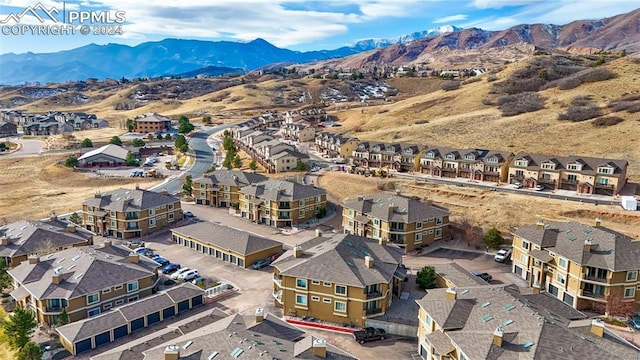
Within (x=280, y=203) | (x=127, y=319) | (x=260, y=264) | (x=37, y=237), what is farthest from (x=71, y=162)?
(x=127, y=319)

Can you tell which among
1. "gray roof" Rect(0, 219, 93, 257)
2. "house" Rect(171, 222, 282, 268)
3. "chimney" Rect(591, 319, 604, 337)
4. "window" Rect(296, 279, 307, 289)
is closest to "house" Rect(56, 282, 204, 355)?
"house" Rect(171, 222, 282, 268)

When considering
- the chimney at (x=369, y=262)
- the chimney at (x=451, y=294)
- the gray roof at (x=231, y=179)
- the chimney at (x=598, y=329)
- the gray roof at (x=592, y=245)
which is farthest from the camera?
the gray roof at (x=231, y=179)

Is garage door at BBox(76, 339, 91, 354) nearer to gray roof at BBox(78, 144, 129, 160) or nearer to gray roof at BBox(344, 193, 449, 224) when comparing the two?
gray roof at BBox(344, 193, 449, 224)

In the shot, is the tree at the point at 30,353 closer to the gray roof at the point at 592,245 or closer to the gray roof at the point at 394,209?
the gray roof at the point at 394,209

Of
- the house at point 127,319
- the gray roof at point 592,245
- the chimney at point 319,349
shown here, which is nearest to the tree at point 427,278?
the gray roof at point 592,245

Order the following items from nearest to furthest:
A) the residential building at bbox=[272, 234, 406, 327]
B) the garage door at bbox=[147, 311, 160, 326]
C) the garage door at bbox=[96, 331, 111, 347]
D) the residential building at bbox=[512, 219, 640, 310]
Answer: the garage door at bbox=[96, 331, 111, 347] → the residential building at bbox=[272, 234, 406, 327] → the garage door at bbox=[147, 311, 160, 326] → the residential building at bbox=[512, 219, 640, 310]

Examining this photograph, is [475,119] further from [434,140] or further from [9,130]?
[9,130]

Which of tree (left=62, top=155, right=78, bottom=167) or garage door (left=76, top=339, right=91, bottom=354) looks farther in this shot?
tree (left=62, top=155, right=78, bottom=167)

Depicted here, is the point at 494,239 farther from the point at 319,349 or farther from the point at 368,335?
the point at 319,349
